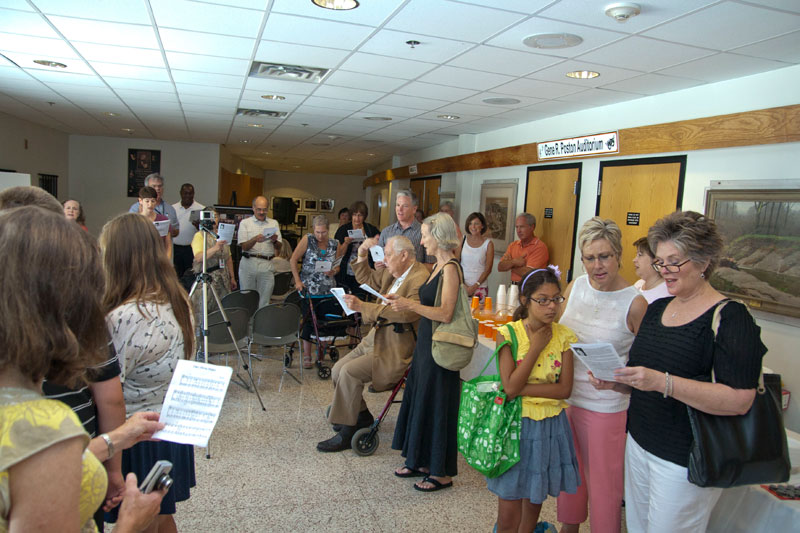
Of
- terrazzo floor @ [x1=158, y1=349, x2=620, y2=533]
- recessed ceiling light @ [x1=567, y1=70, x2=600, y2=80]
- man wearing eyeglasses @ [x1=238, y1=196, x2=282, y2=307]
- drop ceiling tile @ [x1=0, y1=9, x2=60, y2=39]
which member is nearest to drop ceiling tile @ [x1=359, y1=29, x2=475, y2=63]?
recessed ceiling light @ [x1=567, y1=70, x2=600, y2=80]

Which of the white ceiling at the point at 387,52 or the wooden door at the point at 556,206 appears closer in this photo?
the white ceiling at the point at 387,52

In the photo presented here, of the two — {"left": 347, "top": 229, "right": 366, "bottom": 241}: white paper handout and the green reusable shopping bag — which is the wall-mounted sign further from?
the green reusable shopping bag

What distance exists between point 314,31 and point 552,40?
172 cm

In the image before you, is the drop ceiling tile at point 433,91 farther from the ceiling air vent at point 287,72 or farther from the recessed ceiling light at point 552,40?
the recessed ceiling light at point 552,40

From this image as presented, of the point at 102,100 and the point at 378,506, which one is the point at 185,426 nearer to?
the point at 378,506

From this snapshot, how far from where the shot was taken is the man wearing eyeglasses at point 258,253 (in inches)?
256

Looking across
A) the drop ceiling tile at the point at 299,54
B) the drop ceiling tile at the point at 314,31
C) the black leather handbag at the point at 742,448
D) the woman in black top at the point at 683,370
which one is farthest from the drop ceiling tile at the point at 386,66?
the black leather handbag at the point at 742,448

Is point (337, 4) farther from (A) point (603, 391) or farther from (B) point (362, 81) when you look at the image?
(A) point (603, 391)

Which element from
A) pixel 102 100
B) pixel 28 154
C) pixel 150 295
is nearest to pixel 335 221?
pixel 28 154

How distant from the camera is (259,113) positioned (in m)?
7.88

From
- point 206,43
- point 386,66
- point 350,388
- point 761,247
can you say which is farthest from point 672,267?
point 206,43

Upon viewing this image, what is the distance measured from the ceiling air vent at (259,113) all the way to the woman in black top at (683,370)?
269 inches

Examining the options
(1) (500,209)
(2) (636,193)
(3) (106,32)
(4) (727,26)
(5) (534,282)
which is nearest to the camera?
(5) (534,282)

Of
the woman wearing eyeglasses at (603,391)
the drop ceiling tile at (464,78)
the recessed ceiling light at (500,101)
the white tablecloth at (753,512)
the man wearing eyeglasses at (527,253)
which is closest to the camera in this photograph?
the white tablecloth at (753,512)
